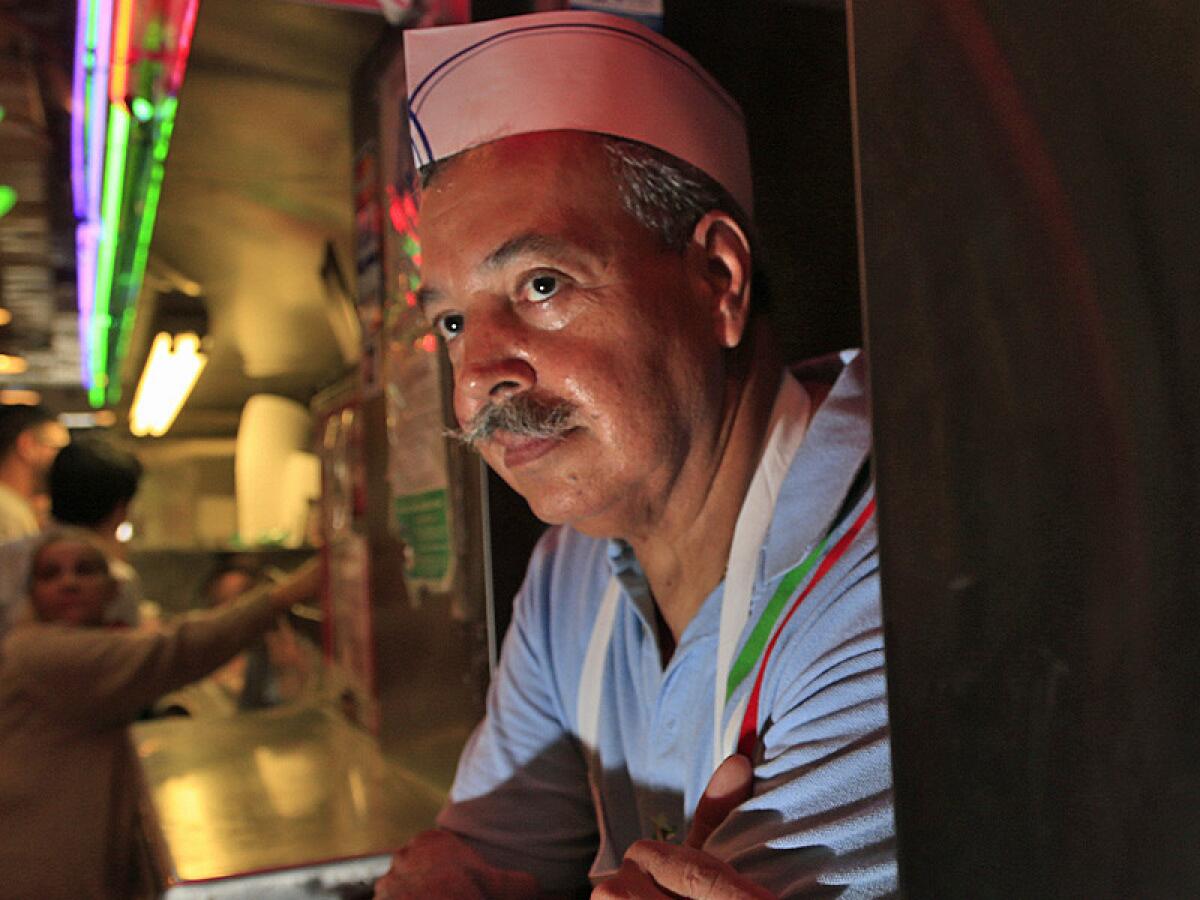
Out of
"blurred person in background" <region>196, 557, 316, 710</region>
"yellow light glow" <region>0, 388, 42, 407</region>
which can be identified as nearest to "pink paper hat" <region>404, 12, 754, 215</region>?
"blurred person in background" <region>196, 557, 316, 710</region>

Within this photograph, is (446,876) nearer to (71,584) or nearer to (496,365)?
(496,365)

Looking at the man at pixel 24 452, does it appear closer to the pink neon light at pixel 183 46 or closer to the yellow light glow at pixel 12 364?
the pink neon light at pixel 183 46

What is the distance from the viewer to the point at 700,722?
0.93 m

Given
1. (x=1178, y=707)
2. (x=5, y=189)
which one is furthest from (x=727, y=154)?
(x=5, y=189)

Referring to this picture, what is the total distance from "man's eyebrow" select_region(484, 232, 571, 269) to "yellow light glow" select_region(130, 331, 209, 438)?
9.75ft

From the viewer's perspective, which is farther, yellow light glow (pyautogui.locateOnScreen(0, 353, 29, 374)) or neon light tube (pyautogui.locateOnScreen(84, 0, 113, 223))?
yellow light glow (pyautogui.locateOnScreen(0, 353, 29, 374))

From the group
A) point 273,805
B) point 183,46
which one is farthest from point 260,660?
point 183,46

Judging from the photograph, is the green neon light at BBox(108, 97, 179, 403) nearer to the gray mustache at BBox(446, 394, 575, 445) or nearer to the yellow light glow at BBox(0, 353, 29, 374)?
the gray mustache at BBox(446, 394, 575, 445)

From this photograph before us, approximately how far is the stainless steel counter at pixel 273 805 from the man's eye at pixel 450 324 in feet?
2.35

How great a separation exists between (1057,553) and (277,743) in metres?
1.96

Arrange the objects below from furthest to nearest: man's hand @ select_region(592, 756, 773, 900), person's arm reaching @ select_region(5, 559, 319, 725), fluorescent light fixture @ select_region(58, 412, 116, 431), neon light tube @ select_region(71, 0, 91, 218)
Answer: fluorescent light fixture @ select_region(58, 412, 116, 431), person's arm reaching @ select_region(5, 559, 319, 725), neon light tube @ select_region(71, 0, 91, 218), man's hand @ select_region(592, 756, 773, 900)

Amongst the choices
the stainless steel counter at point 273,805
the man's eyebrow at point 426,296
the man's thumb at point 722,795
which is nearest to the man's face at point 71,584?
the stainless steel counter at point 273,805

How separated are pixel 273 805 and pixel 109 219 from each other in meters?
1.59

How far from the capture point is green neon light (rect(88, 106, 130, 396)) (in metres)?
1.91
